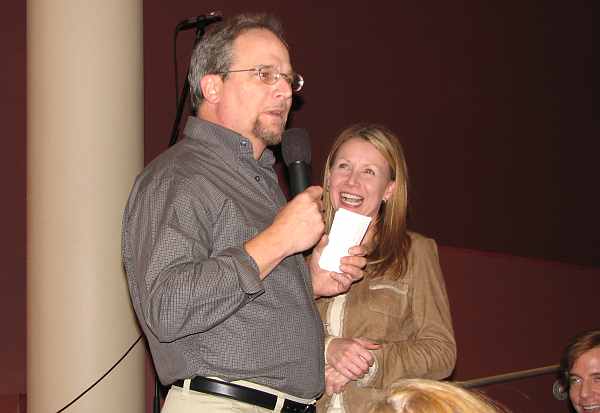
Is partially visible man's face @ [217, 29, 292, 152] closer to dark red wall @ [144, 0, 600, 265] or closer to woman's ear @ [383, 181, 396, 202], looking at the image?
woman's ear @ [383, 181, 396, 202]

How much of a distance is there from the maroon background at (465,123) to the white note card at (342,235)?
191 cm

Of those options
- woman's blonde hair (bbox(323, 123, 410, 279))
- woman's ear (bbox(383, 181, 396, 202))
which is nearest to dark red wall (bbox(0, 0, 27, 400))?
woman's blonde hair (bbox(323, 123, 410, 279))

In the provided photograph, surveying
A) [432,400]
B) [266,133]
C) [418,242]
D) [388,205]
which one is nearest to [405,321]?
[418,242]

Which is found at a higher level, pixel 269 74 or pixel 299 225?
pixel 269 74

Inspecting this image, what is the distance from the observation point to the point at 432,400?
44.6 inches

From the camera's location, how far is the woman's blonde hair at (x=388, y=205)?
2449mm

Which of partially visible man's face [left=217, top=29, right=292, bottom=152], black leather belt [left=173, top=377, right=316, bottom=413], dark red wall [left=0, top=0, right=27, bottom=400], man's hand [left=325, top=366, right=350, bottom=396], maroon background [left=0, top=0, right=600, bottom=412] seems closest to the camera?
black leather belt [left=173, top=377, right=316, bottom=413]

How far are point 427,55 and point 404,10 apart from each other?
1.00 feet

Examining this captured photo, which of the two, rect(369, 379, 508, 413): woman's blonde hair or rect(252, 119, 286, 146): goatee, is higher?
rect(252, 119, 286, 146): goatee

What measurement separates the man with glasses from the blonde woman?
38 cm

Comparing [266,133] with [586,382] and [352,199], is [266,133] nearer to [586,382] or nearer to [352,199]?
[352,199]

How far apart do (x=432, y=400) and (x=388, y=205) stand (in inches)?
55.4

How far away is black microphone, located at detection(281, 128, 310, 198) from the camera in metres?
2.11

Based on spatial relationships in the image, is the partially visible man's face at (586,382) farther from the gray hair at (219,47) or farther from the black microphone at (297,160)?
the gray hair at (219,47)
